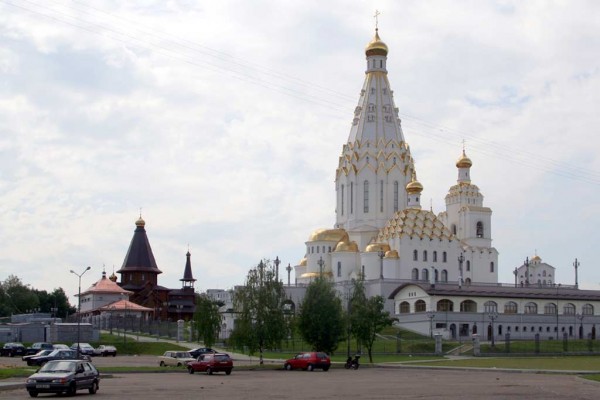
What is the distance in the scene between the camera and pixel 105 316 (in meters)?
104

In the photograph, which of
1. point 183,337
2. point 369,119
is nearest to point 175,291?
point 369,119

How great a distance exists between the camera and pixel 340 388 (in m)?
34.0

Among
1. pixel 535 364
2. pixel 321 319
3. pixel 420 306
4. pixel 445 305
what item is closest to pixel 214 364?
pixel 321 319

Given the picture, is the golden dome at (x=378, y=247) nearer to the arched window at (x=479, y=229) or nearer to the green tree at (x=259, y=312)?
the arched window at (x=479, y=229)

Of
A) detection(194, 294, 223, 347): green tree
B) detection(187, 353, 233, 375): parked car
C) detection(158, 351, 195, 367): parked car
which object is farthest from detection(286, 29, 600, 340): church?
detection(187, 353, 233, 375): parked car

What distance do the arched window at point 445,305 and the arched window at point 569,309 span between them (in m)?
14.9

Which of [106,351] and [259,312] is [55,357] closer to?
[259,312]

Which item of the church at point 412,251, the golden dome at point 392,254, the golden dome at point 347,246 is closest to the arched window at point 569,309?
the church at point 412,251

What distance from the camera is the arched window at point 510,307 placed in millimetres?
101481

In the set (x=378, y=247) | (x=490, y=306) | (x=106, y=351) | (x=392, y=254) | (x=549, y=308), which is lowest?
(x=106, y=351)

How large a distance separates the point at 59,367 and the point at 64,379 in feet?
3.87

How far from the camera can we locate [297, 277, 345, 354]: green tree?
6125 cm

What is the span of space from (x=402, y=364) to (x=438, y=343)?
1640cm

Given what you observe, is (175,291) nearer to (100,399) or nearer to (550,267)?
(550,267)
